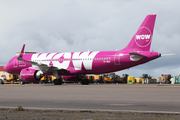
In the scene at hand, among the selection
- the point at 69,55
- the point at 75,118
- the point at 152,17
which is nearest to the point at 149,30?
the point at 152,17

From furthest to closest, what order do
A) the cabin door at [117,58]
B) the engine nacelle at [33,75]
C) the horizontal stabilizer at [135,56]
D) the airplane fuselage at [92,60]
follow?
the engine nacelle at [33,75] < the cabin door at [117,58] < the airplane fuselage at [92,60] < the horizontal stabilizer at [135,56]

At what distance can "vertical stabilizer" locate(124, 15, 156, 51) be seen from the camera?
124 feet

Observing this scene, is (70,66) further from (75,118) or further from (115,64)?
(75,118)

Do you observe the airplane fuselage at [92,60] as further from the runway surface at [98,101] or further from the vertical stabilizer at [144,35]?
the runway surface at [98,101]

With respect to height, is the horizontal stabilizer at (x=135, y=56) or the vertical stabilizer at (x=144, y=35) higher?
the vertical stabilizer at (x=144, y=35)

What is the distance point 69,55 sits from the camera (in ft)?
142

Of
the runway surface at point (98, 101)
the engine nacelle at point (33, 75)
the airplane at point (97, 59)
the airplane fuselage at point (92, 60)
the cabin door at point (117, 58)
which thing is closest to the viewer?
the runway surface at point (98, 101)

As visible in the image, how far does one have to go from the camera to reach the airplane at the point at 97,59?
123 feet

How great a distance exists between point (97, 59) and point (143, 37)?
24.3ft

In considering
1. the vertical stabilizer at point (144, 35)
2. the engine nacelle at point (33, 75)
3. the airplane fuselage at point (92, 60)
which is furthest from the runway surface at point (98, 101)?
the engine nacelle at point (33, 75)

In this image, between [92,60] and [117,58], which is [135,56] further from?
[92,60]

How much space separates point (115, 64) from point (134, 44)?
3.92 m

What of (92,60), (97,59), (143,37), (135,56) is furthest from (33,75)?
(143,37)

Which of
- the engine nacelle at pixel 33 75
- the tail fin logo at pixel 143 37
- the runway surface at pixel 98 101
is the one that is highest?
the tail fin logo at pixel 143 37
